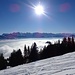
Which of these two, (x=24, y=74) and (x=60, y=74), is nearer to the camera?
(x=60, y=74)

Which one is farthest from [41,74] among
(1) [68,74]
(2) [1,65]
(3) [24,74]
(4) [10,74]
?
(2) [1,65]

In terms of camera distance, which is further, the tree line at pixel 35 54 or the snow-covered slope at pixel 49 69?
the tree line at pixel 35 54

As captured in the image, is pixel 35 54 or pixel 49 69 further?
pixel 35 54

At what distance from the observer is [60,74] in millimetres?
8055

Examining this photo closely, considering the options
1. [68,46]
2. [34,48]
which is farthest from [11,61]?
[68,46]

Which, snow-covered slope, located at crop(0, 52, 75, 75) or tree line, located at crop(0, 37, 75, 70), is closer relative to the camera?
snow-covered slope, located at crop(0, 52, 75, 75)

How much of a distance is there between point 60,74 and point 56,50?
39.3 m

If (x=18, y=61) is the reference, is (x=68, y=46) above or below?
above

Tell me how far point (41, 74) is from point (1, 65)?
32.4m

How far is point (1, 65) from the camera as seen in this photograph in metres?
39.2

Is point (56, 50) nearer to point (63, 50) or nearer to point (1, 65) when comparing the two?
point (63, 50)

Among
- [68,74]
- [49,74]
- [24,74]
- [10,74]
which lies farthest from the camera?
[10,74]

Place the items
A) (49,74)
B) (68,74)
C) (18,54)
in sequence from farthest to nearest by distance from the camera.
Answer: (18,54) → (49,74) → (68,74)

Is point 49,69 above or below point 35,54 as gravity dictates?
above
